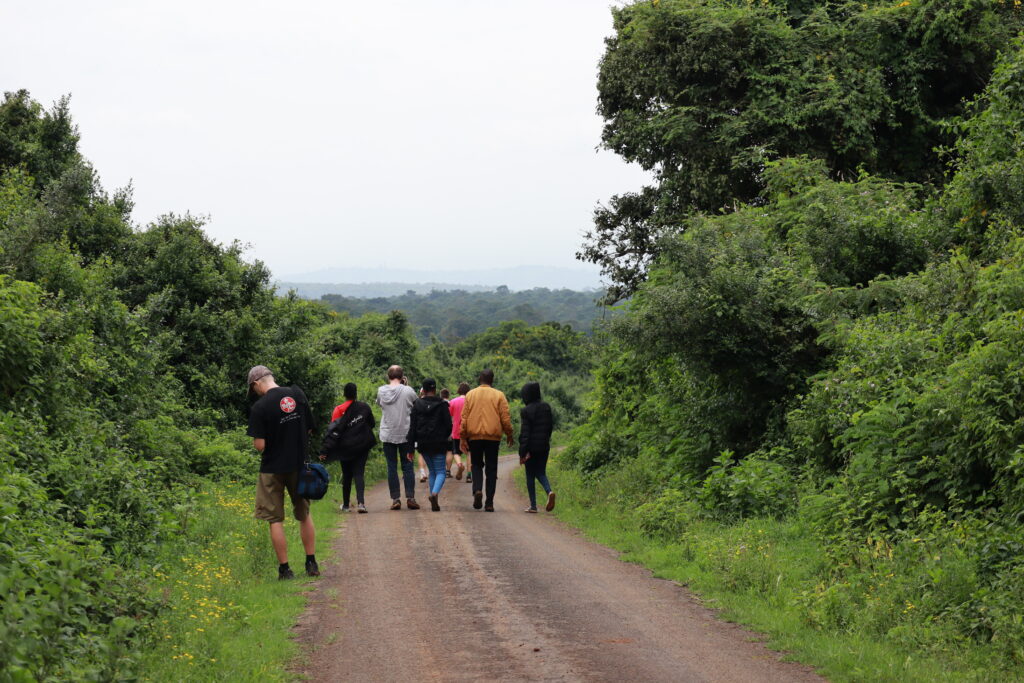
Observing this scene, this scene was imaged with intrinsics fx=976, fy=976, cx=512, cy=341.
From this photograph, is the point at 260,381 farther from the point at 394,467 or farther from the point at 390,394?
the point at 394,467

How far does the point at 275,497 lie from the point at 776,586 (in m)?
4.66

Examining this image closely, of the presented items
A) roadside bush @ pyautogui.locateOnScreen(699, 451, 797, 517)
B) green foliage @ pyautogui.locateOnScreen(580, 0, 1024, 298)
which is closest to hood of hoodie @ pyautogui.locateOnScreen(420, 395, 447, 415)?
roadside bush @ pyautogui.locateOnScreen(699, 451, 797, 517)

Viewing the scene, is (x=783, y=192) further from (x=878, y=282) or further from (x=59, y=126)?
(x=59, y=126)

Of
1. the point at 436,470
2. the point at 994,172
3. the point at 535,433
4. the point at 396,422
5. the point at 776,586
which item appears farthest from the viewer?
the point at 396,422

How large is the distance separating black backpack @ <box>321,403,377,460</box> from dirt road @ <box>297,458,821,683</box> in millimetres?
2551

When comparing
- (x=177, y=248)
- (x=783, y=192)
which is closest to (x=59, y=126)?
(x=177, y=248)

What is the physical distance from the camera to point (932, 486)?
9062 millimetres

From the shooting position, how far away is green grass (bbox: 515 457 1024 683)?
6.40 meters

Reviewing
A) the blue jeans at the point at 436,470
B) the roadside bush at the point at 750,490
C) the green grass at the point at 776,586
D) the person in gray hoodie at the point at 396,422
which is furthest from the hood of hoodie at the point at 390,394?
the roadside bush at the point at 750,490

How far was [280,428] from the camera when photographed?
914cm

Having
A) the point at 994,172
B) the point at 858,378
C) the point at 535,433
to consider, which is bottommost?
the point at 535,433

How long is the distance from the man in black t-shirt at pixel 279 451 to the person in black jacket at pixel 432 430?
5.33 meters

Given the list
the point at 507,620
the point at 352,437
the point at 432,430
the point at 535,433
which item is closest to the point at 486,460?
the point at 535,433

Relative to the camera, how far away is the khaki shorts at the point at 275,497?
9156 mm
